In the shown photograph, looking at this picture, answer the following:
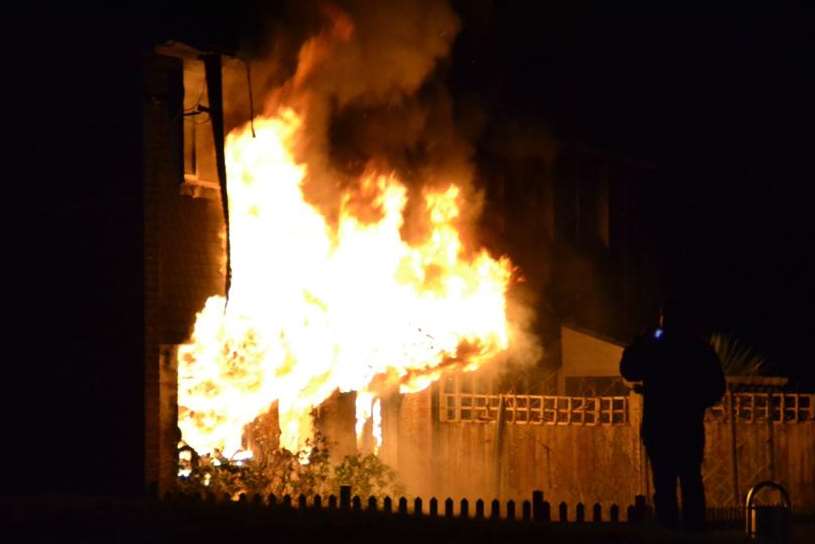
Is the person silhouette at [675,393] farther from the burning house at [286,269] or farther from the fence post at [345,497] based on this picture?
the burning house at [286,269]

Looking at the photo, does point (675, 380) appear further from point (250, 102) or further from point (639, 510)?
point (250, 102)

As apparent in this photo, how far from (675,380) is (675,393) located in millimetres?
120

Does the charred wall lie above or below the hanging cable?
below

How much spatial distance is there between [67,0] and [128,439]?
18.6ft

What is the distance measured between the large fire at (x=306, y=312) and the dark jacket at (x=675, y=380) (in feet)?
19.7

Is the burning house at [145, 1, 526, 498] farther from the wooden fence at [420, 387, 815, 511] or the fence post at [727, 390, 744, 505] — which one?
the fence post at [727, 390, 744, 505]

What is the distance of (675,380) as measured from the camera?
12438 millimetres

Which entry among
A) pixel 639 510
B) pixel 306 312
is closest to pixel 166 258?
pixel 306 312

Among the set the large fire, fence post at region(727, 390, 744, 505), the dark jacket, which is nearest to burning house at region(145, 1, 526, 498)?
the large fire

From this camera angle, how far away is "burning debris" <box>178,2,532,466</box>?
56.5 feet

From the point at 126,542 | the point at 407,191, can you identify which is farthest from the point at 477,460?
the point at 126,542

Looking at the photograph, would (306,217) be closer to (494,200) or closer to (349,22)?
(349,22)

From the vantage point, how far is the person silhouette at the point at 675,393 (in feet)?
40.8

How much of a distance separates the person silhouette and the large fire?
19.7 feet
